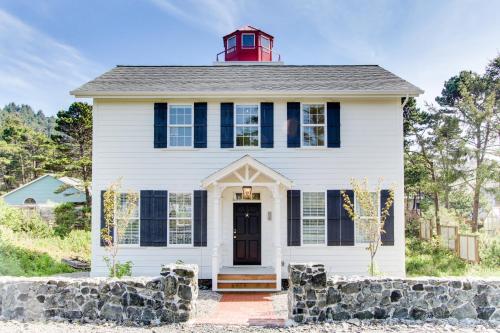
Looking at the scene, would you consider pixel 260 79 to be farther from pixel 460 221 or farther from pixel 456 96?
pixel 456 96

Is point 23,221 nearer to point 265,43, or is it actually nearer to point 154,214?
point 154,214

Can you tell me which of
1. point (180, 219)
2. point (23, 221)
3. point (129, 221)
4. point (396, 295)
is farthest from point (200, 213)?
point (23, 221)

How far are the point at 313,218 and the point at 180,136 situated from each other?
487 centimetres

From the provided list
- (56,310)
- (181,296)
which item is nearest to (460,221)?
(181,296)

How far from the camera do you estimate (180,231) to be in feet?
38.1

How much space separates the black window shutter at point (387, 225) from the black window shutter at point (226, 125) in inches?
194

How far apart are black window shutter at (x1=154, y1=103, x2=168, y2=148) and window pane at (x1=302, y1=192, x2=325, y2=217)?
475 cm

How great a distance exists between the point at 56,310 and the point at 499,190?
17.4 meters

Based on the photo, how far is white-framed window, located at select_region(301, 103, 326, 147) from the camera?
11828mm

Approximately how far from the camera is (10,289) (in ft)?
25.0

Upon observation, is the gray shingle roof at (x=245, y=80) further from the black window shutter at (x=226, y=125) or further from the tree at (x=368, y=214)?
the tree at (x=368, y=214)

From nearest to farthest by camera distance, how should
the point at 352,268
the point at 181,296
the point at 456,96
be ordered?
the point at 181,296 < the point at 352,268 < the point at 456,96

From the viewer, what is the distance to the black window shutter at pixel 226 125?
11758mm

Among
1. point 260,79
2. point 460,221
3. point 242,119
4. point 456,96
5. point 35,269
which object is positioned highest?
point 456,96
